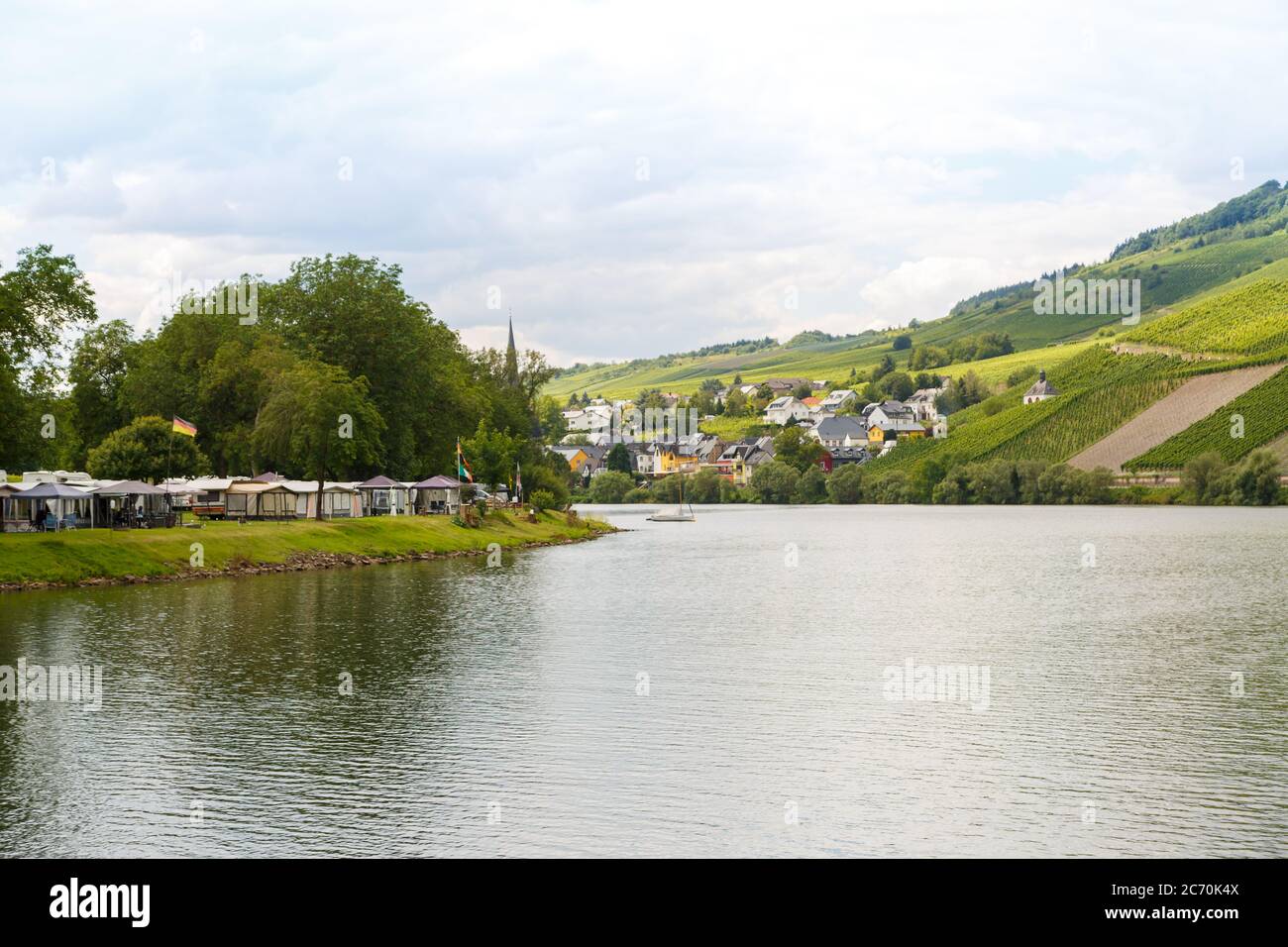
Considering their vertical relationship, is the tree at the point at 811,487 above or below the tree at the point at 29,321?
below

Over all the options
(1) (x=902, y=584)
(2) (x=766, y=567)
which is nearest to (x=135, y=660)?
(1) (x=902, y=584)

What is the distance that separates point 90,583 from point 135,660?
77.7 feet

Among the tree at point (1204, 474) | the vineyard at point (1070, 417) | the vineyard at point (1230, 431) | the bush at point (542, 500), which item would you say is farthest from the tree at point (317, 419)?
the vineyard at point (1070, 417)

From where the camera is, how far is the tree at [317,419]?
7962 centimetres

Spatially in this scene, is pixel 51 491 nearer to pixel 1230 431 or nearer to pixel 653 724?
pixel 653 724

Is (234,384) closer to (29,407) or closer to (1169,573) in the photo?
(29,407)

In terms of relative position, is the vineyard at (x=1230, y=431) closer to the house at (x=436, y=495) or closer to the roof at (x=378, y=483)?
the house at (x=436, y=495)

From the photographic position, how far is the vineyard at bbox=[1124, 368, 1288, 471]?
5669 inches

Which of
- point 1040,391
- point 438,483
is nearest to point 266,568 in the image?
→ point 438,483

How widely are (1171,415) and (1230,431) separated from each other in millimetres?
11707

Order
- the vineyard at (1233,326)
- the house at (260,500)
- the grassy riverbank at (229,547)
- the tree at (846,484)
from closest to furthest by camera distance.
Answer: the grassy riverbank at (229,547)
the house at (260,500)
the vineyard at (1233,326)
the tree at (846,484)

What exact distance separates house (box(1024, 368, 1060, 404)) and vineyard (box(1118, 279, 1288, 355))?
14978mm

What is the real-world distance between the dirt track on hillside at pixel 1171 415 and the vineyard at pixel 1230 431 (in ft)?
6.38

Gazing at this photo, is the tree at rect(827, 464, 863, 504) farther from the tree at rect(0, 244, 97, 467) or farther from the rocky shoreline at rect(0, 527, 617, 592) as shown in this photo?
the tree at rect(0, 244, 97, 467)
